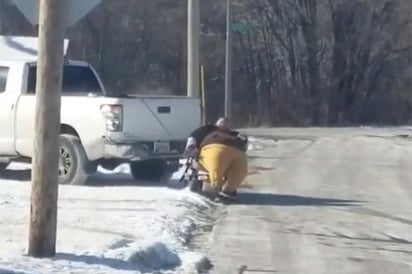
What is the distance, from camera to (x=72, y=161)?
20.0 metres

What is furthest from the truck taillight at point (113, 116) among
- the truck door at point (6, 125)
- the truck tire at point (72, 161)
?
the truck door at point (6, 125)

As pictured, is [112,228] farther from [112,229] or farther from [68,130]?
[68,130]

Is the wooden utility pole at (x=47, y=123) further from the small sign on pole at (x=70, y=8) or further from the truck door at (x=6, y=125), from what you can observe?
the truck door at (x=6, y=125)

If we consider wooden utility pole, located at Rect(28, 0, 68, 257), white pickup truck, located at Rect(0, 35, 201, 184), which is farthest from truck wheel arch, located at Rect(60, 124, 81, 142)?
wooden utility pole, located at Rect(28, 0, 68, 257)

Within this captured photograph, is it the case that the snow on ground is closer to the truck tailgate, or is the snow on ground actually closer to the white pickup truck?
the white pickup truck

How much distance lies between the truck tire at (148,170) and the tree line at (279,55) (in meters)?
42.3

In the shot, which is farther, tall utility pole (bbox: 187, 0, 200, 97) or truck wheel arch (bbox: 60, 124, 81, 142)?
tall utility pole (bbox: 187, 0, 200, 97)

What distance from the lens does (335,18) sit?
69.2 metres

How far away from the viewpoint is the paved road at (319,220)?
13523 mm

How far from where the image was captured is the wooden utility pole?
1177cm

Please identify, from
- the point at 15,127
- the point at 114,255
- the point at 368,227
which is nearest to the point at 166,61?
the point at 15,127

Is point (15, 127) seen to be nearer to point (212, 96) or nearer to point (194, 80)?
point (194, 80)

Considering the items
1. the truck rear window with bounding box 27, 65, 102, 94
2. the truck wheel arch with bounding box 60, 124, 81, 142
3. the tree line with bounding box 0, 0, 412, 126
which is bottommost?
the truck wheel arch with bounding box 60, 124, 81, 142

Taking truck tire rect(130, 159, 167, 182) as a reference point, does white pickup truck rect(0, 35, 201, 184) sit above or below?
above
